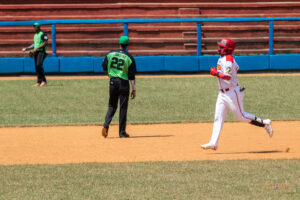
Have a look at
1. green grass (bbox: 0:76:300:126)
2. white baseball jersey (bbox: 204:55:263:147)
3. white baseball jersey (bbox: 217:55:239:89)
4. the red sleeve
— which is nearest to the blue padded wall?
green grass (bbox: 0:76:300:126)

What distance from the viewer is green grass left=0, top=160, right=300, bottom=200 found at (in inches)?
275

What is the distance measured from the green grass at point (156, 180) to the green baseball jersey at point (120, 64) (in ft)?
8.24

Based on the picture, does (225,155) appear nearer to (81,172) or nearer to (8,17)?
(81,172)

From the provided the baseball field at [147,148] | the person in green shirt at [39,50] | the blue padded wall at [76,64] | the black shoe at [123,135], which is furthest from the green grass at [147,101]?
the blue padded wall at [76,64]

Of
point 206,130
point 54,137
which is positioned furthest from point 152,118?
point 54,137

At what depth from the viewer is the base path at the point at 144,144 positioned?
9398mm

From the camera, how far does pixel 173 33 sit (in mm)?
27219

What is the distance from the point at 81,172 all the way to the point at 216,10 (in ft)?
73.5

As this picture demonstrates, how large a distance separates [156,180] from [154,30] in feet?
65.3

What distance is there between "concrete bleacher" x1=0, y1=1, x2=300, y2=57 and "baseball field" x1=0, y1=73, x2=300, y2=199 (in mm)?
5677

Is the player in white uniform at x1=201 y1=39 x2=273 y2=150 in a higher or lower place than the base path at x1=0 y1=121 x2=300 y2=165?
higher

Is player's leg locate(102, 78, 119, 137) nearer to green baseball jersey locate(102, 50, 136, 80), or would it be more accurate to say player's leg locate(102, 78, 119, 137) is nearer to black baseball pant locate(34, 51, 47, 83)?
green baseball jersey locate(102, 50, 136, 80)

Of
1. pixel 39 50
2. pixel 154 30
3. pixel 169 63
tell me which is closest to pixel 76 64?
pixel 169 63

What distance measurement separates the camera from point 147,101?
53.4 ft
